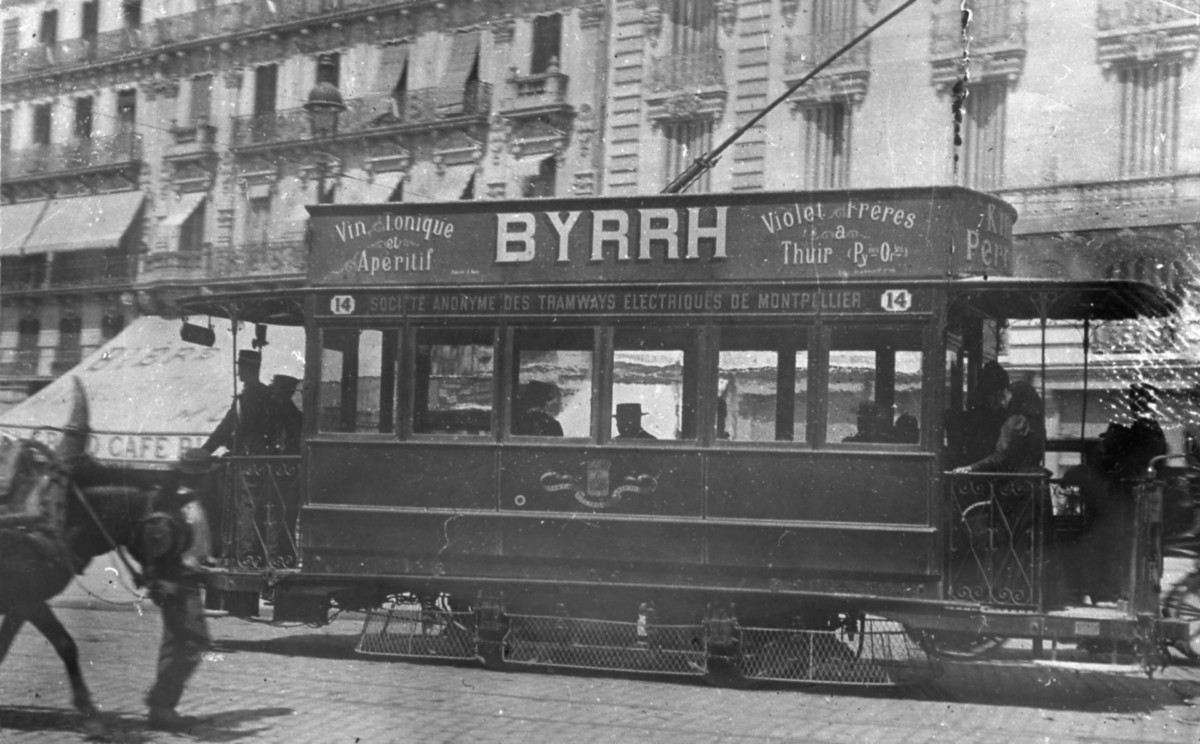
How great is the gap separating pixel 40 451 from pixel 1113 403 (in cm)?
1191

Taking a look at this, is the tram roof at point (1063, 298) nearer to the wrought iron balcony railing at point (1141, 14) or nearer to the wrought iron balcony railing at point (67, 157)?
the wrought iron balcony railing at point (1141, 14)

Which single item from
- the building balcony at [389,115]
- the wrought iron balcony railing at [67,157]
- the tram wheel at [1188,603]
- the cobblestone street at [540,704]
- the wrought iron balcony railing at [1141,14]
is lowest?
the cobblestone street at [540,704]

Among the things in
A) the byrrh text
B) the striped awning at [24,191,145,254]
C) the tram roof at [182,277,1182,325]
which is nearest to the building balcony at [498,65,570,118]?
the striped awning at [24,191,145,254]

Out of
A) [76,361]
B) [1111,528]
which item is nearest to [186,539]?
[1111,528]

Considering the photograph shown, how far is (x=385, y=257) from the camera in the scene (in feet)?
32.0

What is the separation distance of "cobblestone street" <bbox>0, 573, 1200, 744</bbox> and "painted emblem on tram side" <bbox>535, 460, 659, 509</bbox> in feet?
3.94

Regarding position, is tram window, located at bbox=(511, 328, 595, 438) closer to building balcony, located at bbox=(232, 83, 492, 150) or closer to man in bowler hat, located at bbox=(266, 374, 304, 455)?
man in bowler hat, located at bbox=(266, 374, 304, 455)

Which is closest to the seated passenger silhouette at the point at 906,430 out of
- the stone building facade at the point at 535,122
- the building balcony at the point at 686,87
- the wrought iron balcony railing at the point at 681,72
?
the stone building facade at the point at 535,122

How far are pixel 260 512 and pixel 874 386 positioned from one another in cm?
452

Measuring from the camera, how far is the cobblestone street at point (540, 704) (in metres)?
7.05

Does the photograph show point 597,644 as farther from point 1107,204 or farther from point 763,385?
point 1107,204

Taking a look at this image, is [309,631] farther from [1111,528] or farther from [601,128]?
[601,128]

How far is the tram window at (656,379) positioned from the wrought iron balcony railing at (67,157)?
65.0 feet

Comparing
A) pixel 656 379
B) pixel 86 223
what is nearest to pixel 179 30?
pixel 86 223
